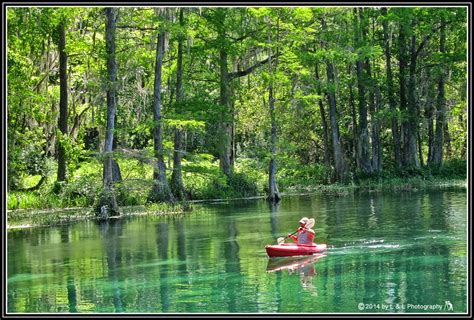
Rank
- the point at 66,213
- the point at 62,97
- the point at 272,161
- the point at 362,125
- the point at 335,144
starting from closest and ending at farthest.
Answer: the point at 66,213, the point at 62,97, the point at 272,161, the point at 335,144, the point at 362,125

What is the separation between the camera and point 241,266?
641 inches

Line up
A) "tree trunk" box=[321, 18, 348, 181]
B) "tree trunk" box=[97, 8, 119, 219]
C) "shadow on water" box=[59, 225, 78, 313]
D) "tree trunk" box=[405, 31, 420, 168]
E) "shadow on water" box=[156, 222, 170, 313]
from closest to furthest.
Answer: "shadow on water" box=[156, 222, 170, 313] < "shadow on water" box=[59, 225, 78, 313] < "tree trunk" box=[97, 8, 119, 219] < "tree trunk" box=[321, 18, 348, 181] < "tree trunk" box=[405, 31, 420, 168]

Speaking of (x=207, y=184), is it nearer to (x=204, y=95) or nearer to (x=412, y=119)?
(x=204, y=95)

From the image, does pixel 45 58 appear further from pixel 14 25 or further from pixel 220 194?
pixel 220 194

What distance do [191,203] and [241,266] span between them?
1582 cm

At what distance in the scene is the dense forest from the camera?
30.4 m

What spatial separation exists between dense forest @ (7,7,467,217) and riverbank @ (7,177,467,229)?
0.69m

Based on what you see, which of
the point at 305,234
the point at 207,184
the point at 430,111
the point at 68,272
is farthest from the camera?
the point at 430,111

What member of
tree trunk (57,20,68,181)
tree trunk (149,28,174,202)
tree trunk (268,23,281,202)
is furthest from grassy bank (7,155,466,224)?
tree trunk (268,23,281,202)

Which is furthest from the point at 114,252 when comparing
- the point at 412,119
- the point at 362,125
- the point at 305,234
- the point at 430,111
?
the point at 430,111

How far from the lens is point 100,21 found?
36312mm

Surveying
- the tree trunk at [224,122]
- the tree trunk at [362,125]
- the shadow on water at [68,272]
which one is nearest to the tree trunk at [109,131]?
the shadow on water at [68,272]

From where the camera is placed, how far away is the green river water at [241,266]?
12812 mm

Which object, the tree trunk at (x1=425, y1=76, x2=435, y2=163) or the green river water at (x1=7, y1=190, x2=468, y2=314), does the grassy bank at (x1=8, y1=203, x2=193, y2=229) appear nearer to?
the green river water at (x1=7, y1=190, x2=468, y2=314)
